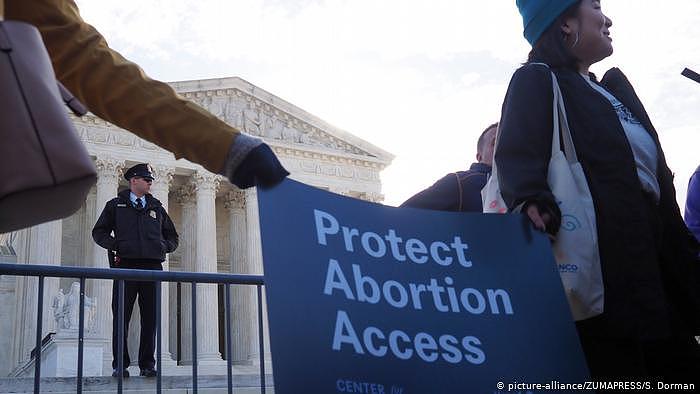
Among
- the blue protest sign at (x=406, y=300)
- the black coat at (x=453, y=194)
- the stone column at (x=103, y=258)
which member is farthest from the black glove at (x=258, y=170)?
the stone column at (x=103, y=258)

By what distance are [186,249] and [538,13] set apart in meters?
28.4

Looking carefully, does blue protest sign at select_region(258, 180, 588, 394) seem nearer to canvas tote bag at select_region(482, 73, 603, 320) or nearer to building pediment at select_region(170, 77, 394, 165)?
canvas tote bag at select_region(482, 73, 603, 320)

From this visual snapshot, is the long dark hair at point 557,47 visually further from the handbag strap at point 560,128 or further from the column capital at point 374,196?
the column capital at point 374,196

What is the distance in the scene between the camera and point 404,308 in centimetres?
239

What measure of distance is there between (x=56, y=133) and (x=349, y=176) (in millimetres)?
32390

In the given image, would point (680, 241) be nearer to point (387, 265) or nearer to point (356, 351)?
point (387, 265)

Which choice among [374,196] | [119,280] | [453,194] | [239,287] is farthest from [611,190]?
[374,196]

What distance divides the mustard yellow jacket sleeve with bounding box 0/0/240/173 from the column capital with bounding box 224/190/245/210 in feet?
99.2

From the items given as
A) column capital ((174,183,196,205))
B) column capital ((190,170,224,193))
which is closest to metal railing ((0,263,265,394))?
column capital ((190,170,224,193))

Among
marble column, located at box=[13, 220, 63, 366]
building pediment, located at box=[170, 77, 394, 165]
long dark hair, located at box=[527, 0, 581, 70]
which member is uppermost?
building pediment, located at box=[170, 77, 394, 165]

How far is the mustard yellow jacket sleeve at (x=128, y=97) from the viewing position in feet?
7.39

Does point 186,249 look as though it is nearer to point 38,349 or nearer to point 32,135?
point 38,349

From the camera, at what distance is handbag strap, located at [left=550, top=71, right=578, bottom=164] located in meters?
2.83

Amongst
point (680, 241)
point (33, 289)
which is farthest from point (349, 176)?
point (680, 241)
